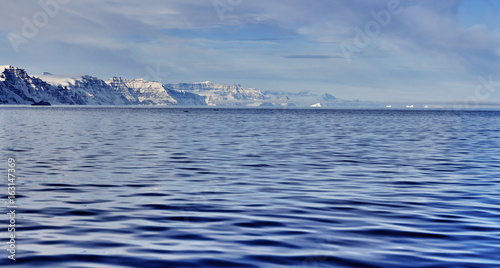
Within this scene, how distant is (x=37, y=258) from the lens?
36.4 feet

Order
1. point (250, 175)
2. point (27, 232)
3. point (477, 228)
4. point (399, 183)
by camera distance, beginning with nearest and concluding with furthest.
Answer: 1. point (27, 232)
2. point (477, 228)
3. point (399, 183)
4. point (250, 175)

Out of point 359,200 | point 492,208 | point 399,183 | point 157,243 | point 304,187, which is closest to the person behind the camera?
point 157,243

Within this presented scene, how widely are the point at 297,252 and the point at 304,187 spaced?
10.4m

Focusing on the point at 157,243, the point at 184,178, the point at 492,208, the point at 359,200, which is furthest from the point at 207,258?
the point at 184,178

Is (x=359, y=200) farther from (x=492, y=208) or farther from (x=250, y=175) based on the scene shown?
(x=250, y=175)

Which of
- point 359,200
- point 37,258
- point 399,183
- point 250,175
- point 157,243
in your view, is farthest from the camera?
point 250,175

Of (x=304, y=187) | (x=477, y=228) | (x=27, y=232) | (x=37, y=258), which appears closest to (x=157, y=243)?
(x=37, y=258)

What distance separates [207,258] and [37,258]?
339cm

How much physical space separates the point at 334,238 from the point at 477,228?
4.06 metres

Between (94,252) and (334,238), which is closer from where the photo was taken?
(94,252)

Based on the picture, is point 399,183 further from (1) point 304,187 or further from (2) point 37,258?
(2) point 37,258

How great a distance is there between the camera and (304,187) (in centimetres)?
2198

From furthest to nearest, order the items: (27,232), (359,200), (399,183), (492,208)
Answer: (399,183) < (359,200) < (492,208) < (27,232)

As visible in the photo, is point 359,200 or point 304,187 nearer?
point 359,200
